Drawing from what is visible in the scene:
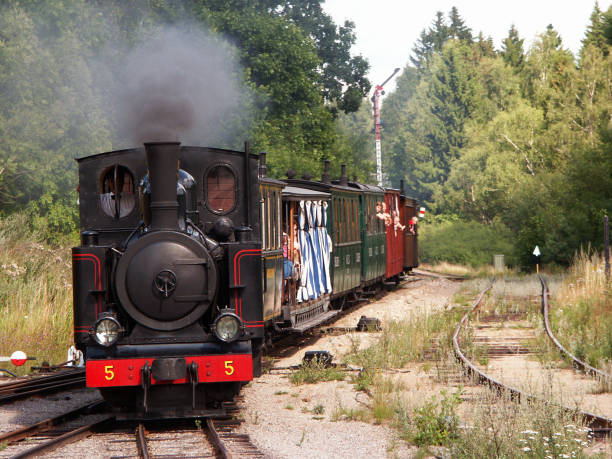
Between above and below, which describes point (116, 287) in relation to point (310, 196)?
below

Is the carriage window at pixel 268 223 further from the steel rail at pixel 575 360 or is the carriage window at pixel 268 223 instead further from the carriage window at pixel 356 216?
the carriage window at pixel 356 216

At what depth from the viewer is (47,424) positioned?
8.55m

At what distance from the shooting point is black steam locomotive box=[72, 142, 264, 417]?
25.9ft

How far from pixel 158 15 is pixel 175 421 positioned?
26.0m

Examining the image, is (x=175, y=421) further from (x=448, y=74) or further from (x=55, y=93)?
(x=448, y=74)

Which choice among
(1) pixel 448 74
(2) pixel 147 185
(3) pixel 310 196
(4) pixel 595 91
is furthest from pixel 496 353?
(1) pixel 448 74

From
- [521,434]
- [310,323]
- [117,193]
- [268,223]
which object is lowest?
[521,434]

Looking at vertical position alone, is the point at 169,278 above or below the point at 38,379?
above

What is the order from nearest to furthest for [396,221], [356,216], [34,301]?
[34,301]
[356,216]
[396,221]

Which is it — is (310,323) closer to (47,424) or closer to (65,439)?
(47,424)

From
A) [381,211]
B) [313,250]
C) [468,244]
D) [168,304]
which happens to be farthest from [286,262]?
[468,244]

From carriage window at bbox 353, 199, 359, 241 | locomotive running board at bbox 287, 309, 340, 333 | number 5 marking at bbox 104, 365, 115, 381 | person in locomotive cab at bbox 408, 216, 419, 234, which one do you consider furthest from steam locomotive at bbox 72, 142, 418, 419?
person in locomotive cab at bbox 408, 216, 419, 234

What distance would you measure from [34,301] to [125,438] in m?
6.51

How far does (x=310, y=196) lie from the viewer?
14.3 meters
